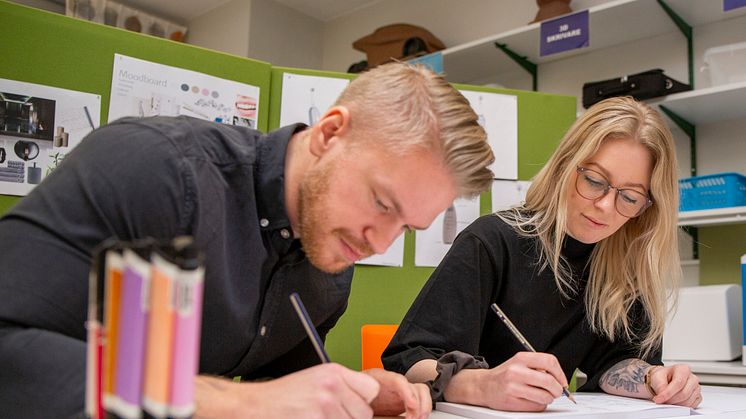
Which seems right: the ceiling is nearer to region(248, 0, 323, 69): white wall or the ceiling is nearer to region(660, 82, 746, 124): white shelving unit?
region(248, 0, 323, 69): white wall

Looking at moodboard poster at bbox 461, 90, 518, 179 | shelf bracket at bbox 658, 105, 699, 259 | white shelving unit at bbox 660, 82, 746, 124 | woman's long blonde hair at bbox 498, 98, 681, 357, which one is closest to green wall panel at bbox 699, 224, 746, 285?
shelf bracket at bbox 658, 105, 699, 259

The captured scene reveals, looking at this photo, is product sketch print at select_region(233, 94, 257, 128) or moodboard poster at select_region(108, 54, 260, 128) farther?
product sketch print at select_region(233, 94, 257, 128)

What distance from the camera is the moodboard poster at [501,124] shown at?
2340mm

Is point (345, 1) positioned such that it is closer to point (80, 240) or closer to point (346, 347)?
point (346, 347)

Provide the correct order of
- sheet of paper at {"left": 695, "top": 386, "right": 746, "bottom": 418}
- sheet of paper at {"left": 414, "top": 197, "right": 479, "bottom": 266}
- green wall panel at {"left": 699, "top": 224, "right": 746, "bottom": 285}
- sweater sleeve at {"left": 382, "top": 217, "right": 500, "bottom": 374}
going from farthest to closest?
green wall panel at {"left": 699, "top": 224, "right": 746, "bottom": 285} < sheet of paper at {"left": 414, "top": 197, "right": 479, "bottom": 266} < sweater sleeve at {"left": 382, "top": 217, "right": 500, "bottom": 374} < sheet of paper at {"left": 695, "top": 386, "right": 746, "bottom": 418}

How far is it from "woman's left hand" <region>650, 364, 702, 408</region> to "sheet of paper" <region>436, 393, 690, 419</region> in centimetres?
4

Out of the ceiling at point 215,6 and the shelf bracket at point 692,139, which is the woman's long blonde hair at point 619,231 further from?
the ceiling at point 215,6

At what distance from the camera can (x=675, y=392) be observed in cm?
131

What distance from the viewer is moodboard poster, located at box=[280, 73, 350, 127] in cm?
222

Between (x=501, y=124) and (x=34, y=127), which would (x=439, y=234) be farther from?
(x=34, y=127)

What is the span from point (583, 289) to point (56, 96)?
1488mm

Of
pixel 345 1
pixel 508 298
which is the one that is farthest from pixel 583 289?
pixel 345 1

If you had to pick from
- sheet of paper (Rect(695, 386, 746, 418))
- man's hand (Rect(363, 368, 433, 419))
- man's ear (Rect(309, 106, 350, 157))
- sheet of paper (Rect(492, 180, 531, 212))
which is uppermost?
sheet of paper (Rect(492, 180, 531, 212))

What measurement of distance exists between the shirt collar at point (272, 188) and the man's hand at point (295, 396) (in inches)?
11.6
